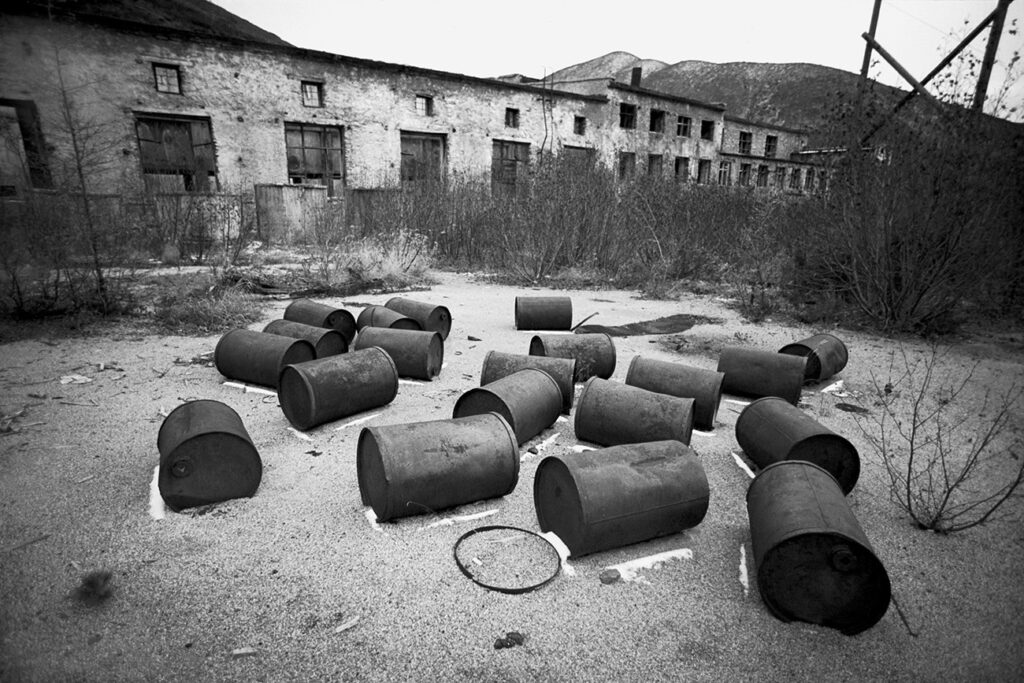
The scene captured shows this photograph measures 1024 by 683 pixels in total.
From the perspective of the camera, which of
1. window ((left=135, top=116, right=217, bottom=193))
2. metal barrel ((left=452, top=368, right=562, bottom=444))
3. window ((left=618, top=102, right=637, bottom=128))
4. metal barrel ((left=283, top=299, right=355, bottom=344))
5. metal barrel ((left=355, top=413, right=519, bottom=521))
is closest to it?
metal barrel ((left=355, top=413, right=519, bottom=521))

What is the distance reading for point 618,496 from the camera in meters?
2.54

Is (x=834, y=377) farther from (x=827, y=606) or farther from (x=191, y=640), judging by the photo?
(x=191, y=640)

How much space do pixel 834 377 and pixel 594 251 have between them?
672 centimetres

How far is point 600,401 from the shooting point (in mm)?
3676

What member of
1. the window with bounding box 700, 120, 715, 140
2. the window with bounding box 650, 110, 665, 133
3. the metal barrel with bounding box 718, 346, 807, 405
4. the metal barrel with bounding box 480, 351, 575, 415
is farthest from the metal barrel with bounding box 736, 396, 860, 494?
the window with bounding box 700, 120, 715, 140

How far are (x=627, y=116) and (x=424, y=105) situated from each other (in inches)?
528

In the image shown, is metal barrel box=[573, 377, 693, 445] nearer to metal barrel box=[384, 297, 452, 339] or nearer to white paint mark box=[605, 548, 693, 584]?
white paint mark box=[605, 548, 693, 584]

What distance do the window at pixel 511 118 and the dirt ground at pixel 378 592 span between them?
73.3ft

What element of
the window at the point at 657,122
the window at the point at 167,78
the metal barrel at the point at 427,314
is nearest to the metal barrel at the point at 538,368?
the metal barrel at the point at 427,314

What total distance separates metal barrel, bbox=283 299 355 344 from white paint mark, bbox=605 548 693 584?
3.99m

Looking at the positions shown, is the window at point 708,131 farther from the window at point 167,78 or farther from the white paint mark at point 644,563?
the white paint mark at point 644,563

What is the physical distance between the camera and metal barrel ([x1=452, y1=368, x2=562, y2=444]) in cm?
346

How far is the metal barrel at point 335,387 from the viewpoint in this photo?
3783 millimetres

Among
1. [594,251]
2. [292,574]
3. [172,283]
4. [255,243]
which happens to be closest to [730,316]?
[594,251]
